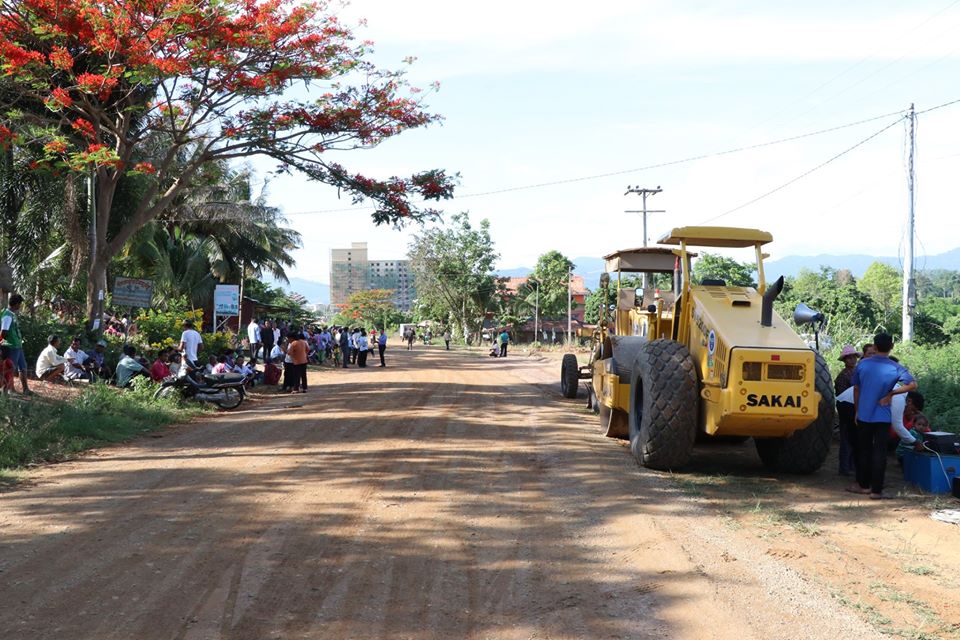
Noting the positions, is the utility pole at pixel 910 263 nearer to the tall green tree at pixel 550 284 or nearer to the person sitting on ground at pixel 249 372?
the person sitting on ground at pixel 249 372

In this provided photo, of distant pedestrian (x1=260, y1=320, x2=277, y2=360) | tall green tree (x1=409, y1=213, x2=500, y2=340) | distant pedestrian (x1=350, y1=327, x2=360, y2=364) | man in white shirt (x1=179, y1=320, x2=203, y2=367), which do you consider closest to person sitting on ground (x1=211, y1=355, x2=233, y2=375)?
man in white shirt (x1=179, y1=320, x2=203, y2=367)

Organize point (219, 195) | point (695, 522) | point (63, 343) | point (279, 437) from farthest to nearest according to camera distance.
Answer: point (219, 195) < point (63, 343) < point (279, 437) < point (695, 522)

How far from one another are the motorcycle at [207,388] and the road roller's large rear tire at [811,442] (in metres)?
10.1

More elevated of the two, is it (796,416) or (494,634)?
(796,416)

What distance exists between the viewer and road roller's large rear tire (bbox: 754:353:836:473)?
9.05 metres

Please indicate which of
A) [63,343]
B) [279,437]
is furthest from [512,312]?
[279,437]

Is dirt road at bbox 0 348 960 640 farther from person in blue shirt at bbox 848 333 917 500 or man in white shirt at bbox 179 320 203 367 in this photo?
man in white shirt at bbox 179 320 203 367

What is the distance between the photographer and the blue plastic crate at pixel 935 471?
883 centimetres

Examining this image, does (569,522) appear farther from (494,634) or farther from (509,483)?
(494,634)

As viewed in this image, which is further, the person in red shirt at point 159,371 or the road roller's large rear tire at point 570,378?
the road roller's large rear tire at point 570,378

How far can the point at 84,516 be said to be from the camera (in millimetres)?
7348

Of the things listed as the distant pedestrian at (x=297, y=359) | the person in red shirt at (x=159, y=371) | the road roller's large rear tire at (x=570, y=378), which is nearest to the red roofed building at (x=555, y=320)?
the distant pedestrian at (x=297, y=359)

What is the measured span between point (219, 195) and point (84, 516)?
98.1 feet

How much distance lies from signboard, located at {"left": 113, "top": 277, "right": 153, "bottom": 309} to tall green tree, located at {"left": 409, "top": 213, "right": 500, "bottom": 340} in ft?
132
